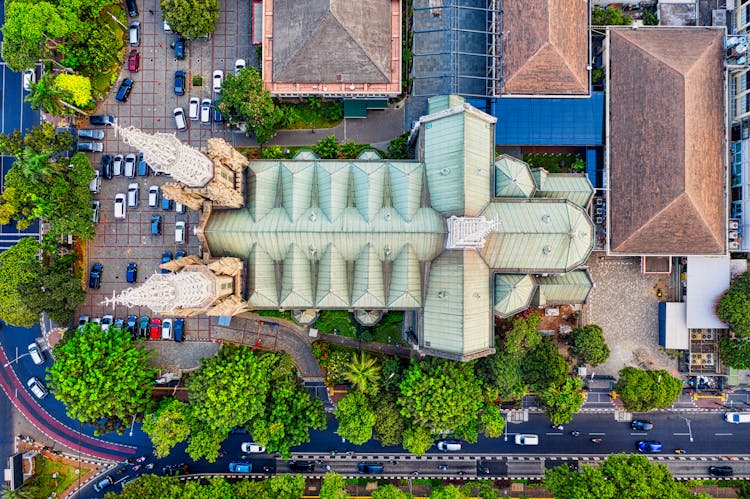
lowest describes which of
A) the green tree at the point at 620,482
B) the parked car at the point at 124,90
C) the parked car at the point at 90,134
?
the green tree at the point at 620,482

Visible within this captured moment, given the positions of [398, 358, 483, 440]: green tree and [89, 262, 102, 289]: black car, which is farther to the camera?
[89, 262, 102, 289]: black car

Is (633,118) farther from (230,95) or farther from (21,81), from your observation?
(21,81)

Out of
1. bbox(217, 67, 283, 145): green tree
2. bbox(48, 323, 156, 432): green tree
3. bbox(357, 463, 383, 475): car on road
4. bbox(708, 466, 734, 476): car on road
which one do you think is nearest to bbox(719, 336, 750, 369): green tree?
bbox(708, 466, 734, 476): car on road

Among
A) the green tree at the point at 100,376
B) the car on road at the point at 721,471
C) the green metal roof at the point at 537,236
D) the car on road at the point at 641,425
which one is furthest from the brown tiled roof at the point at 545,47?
the green tree at the point at 100,376

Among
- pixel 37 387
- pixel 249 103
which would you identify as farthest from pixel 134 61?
pixel 37 387

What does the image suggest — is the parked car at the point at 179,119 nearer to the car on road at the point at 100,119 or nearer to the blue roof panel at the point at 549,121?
the car on road at the point at 100,119

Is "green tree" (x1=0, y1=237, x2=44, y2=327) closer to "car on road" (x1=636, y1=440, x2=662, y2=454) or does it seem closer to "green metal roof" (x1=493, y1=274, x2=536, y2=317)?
"green metal roof" (x1=493, y1=274, x2=536, y2=317)
